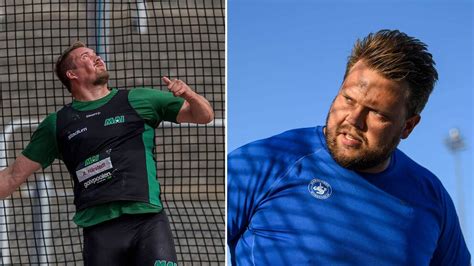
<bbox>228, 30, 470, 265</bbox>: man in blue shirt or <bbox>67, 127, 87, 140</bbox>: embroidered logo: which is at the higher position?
<bbox>228, 30, 470, 265</bbox>: man in blue shirt

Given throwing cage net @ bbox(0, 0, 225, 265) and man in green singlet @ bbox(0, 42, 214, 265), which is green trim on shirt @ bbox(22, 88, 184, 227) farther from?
throwing cage net @ bbox(0, 0, 225, 265)

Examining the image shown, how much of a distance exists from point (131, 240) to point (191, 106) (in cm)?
42

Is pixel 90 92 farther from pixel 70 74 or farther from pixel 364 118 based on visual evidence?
pixel 364 118

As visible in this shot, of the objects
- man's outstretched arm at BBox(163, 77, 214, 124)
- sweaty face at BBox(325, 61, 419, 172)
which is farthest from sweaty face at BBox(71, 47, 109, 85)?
sweaty face at BBox(325, 61, 419, 172)

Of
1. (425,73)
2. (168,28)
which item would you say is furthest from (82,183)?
(168,28)

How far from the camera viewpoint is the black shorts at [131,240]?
227 cm

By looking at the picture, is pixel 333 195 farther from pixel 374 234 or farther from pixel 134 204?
pixel 134 204

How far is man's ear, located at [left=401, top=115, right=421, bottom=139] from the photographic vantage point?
1.43m

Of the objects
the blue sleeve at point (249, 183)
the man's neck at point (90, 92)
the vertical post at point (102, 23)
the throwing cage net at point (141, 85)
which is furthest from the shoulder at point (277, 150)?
the vertical post at point (102, 23)

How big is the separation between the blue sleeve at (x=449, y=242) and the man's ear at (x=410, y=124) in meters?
0.12

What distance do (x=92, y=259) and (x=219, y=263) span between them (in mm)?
1786

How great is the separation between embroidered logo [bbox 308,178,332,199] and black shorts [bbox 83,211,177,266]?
0.94 metres

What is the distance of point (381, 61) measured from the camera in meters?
1.37

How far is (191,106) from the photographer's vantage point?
235cm
